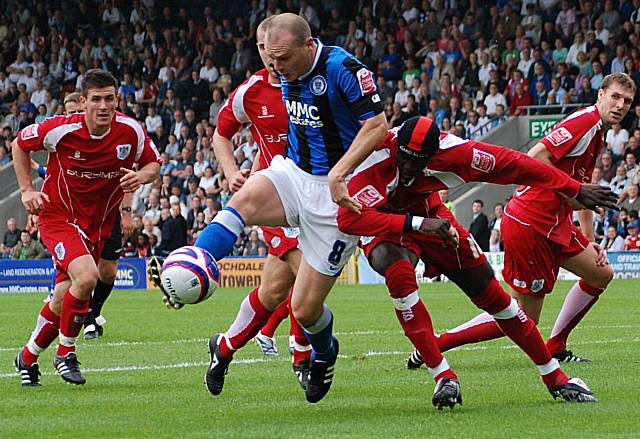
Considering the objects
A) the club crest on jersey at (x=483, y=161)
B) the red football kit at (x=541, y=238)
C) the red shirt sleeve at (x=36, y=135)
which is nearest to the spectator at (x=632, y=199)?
the red football kit at (x=541, y=238)

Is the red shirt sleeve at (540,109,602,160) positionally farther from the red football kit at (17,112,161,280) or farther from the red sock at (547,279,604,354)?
the red football kit at (17,112,161,280)

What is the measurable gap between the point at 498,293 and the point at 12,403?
3.13 metres

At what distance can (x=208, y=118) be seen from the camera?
3275 centimetres

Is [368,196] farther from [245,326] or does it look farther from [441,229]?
[245,326]

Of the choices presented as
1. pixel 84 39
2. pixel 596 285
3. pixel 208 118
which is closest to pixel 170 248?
pixel 208 118

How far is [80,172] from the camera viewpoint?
9164 millimetres

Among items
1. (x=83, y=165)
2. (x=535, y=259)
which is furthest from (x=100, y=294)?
(x=535, y=259)

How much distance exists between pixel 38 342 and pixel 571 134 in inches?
168

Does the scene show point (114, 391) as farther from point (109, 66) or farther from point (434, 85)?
point (109, 66)

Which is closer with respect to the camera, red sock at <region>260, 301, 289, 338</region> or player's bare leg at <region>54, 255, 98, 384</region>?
player's bare leg at <region>54, 255, 98, 384</region>

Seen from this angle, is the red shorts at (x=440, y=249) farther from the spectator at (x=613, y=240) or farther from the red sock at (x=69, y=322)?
the spectator at (x=613, y=240)

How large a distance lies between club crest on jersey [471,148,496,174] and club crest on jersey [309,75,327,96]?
96 cm

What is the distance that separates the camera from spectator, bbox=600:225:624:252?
23.6 meters

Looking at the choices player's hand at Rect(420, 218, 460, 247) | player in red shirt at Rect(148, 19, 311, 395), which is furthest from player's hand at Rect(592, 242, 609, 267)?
player's hand at Rect(420, 218, 460, 247)
